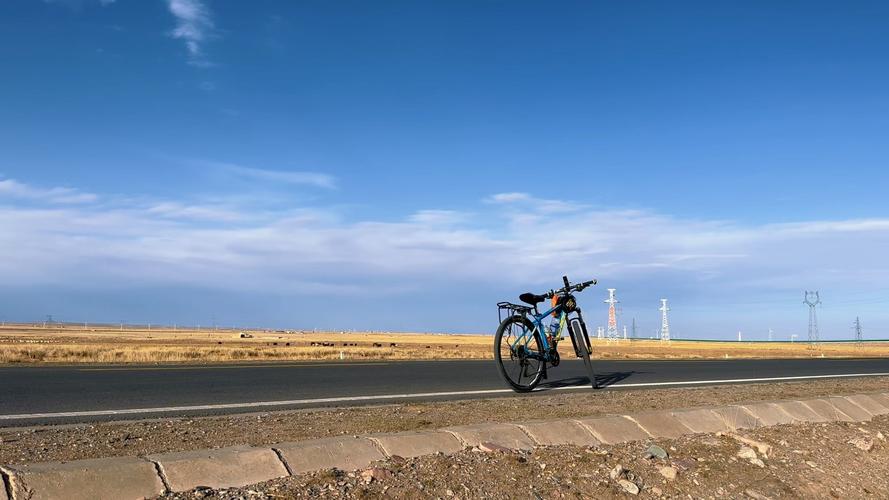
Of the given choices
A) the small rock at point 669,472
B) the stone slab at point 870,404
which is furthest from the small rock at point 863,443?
the small rock at point 669,472

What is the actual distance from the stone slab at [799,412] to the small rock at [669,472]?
3.96m

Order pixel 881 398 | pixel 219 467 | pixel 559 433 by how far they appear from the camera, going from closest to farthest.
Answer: pixel 219 467 < pixel 559 433 < pixel 881 398

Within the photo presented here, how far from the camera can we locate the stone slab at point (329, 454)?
196 inches

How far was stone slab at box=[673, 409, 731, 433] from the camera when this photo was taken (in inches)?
301

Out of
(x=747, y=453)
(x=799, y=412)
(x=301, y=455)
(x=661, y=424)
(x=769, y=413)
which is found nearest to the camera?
(x=301, y=455)

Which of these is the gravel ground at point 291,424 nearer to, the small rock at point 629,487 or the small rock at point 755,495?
the small rock at point 629,487

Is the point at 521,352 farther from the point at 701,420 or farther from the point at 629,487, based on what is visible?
the point at 629,487

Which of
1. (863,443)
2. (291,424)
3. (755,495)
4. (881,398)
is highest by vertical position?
(291,424)

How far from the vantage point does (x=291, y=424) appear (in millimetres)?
6867

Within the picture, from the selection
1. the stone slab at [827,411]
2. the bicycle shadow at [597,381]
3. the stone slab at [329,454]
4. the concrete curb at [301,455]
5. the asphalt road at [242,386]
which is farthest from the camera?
the bicycle shadow at [597,381]

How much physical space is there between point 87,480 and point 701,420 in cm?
628

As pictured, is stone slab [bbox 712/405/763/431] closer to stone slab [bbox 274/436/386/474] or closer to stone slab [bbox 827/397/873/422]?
stone slab [bbox 827/397/873/422]

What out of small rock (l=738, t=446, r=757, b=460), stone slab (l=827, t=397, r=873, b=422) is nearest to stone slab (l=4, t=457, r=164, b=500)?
small rock (l=738, t=446, r=757, b=460)

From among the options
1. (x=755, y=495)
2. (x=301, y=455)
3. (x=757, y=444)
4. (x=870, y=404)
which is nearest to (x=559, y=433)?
(x=755, y=495)
